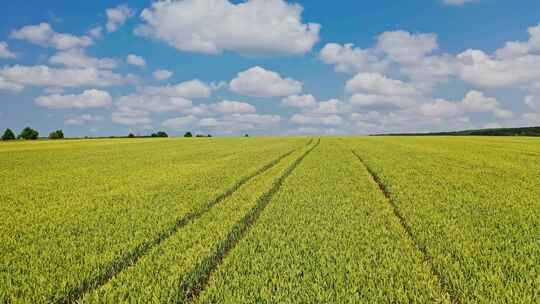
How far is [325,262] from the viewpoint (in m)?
4.56

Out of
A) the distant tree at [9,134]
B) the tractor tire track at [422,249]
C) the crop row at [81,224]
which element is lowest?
the tractor tire track at [422,249]

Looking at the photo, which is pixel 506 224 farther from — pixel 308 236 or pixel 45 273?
pixel 45 273

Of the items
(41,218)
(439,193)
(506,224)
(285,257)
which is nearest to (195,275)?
(285,257)

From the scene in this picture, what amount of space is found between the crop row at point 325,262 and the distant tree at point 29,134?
115 metres

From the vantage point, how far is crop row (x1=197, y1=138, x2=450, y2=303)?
376 cm

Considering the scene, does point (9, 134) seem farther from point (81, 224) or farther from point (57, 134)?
point (81, 224)

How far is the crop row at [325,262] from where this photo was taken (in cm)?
376

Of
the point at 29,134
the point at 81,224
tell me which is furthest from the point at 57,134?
the point at 81,224

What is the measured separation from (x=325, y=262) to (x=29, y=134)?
11895cm

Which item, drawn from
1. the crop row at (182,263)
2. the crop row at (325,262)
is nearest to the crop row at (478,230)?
A: the crop row at (325,262)

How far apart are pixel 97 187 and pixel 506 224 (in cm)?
1138

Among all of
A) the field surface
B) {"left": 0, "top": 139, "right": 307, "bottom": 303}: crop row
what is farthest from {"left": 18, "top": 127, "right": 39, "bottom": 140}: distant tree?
the field surface

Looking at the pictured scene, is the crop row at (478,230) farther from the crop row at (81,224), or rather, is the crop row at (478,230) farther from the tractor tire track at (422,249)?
the crop row at (81,224)

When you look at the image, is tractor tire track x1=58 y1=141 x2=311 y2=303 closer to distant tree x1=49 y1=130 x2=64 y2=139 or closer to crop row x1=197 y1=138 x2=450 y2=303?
crop row x1=197 y1=138 x2=450 y2=303
